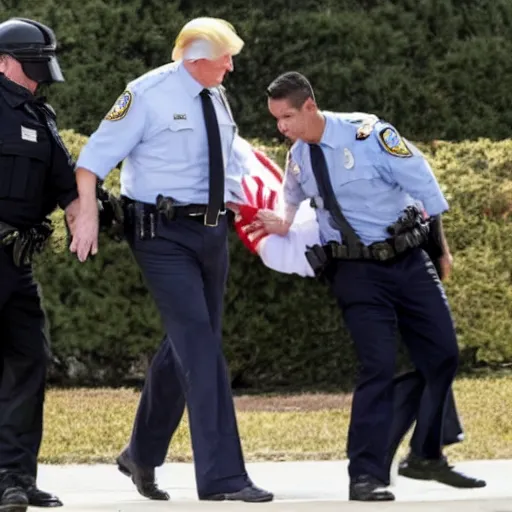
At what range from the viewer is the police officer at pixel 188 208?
581 centimetres

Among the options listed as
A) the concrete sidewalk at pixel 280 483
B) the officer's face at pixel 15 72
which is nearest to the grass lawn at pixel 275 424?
the concrete sidewalk at pixel 280 483

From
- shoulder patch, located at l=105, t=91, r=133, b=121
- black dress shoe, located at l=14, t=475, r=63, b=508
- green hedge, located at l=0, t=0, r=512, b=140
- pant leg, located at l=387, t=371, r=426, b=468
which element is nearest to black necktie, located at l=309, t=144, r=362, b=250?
pant leg, located at l=387, t=371, r=426, b=468

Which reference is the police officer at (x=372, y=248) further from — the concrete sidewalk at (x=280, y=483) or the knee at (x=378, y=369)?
the concrete sidewalk at (x=280, y=483)

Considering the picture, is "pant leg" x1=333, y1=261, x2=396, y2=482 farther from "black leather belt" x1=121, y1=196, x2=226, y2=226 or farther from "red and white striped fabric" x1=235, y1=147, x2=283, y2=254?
"black leather belt" x1=121, y1=196, x2=226, y2=226

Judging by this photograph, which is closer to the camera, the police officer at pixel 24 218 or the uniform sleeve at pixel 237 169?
the police officer at pixel 24 218

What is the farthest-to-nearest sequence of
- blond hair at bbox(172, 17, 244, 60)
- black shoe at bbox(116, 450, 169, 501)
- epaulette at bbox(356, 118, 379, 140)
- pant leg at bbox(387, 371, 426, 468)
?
pant leg at bbox(387, 371, 426, 468) → black shoe at bbox(116, 450, 169, 501) → epaulette at bbox(356, 118, 379, 140) → blond hair at bbox(172, 17, 244, 60)

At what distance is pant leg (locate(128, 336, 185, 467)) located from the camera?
245 inches

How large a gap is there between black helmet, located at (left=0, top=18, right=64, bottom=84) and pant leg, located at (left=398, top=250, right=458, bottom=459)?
5.00 feet

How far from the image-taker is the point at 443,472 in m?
6.44

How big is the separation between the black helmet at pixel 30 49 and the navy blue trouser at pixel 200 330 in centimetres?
67

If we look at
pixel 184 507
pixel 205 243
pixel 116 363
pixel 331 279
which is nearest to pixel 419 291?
pixel 331 279

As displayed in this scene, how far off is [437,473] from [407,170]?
3.88ft

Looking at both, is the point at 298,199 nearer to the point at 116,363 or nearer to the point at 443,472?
the point at 443,472

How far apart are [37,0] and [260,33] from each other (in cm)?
183
